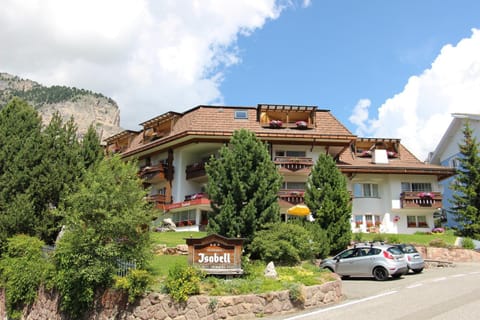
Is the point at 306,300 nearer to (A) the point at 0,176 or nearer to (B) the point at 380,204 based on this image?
(A) the point at 0,176

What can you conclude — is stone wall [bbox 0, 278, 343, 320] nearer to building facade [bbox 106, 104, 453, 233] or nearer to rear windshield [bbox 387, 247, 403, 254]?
rear windshield [bbox 387, 247, 403, 254]

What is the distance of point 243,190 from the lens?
19.1 metres

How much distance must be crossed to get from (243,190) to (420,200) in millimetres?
22293

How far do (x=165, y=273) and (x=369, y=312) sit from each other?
23.1ft

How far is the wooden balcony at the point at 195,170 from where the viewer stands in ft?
112

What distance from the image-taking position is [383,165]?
119ft

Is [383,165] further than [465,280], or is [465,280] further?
[383,165]

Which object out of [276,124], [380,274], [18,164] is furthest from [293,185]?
[18,164]

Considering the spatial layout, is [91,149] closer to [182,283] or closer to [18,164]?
[18,164]

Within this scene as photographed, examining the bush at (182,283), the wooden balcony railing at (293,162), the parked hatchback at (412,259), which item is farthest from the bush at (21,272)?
the wooden balcony railing at (293,162)

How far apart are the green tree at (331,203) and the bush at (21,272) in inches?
568

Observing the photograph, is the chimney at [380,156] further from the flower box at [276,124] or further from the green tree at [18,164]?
the green tree at [18,164]

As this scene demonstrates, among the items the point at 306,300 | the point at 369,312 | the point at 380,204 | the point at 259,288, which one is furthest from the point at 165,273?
the point at 380,204

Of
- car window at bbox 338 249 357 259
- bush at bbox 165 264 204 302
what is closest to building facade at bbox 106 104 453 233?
car window at bbox 338 249 357 259
